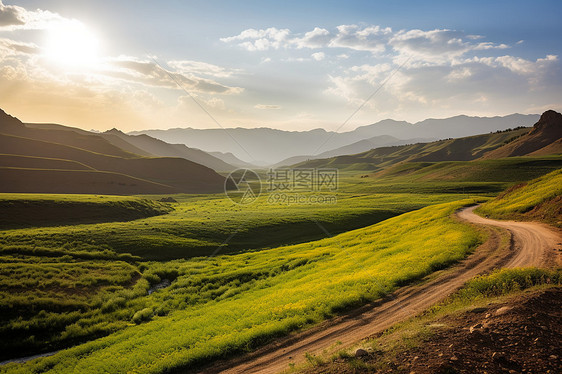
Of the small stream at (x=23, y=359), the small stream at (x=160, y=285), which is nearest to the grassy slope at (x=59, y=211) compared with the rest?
the small stream at (x=160, y=285)

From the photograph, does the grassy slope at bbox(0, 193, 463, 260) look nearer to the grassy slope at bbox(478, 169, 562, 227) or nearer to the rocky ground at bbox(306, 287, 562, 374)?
the grassy slope at bbox(478, 169, 562, 227)

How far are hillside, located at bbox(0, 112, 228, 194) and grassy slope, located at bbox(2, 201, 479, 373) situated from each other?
10059 cm

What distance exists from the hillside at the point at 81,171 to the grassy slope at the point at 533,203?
127 m

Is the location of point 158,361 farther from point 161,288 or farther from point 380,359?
point 161,288

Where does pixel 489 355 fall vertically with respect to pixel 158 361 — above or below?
above

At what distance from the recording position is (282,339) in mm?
15734

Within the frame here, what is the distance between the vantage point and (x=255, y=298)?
78.7ft

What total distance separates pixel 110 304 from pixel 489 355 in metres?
30.3

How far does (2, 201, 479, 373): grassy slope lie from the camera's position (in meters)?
16.4

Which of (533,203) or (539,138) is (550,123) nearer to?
(539,138)

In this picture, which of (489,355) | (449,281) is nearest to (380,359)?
(489,355)

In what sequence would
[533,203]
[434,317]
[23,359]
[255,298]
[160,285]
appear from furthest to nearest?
[533,203] < [160,285] < [255,298] < [23,359] < [434,317]

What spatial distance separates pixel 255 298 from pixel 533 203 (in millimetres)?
34634

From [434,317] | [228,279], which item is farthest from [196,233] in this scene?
[434,317]
